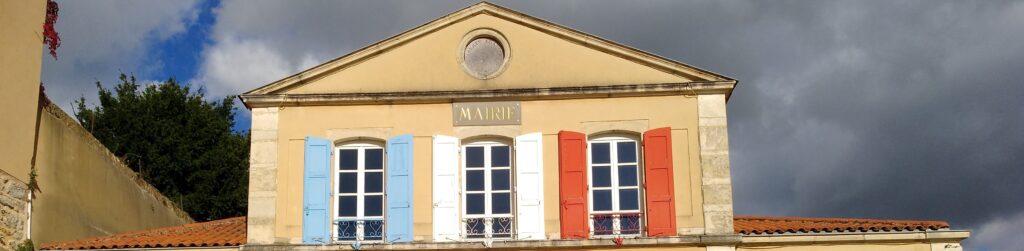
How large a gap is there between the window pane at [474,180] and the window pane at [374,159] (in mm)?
1313

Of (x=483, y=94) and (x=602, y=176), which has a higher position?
(x=483, y=94)

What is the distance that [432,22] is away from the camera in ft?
59.9

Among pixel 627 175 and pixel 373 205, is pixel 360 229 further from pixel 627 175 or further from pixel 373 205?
pixel 627 175

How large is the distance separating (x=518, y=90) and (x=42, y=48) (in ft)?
22.9

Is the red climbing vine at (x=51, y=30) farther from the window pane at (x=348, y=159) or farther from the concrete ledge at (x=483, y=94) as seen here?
the window pane at (x=348, y=159)

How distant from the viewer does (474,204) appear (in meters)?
17.5

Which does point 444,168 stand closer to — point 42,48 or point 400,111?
point 400,111

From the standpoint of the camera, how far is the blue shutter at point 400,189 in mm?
17234

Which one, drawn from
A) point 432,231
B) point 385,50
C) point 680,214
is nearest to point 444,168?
point 432,231

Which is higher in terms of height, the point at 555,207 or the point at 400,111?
the point at 400,111

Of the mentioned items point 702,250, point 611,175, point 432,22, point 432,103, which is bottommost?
point 702,250

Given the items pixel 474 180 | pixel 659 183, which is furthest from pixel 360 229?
pixel 659 183

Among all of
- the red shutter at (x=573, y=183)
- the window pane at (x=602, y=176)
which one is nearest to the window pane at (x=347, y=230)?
the red shutter at (x=573, y=183)

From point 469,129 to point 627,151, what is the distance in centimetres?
238
